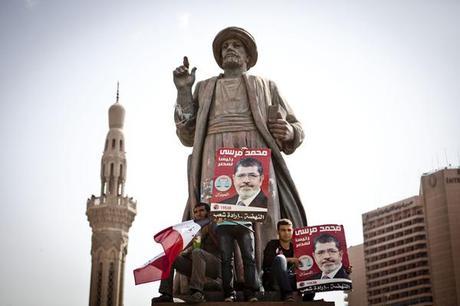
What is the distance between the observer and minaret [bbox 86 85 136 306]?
7962 cm

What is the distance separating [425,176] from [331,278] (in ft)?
278

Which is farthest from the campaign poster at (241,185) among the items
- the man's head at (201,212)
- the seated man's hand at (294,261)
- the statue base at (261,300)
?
the statue base at (261,300)

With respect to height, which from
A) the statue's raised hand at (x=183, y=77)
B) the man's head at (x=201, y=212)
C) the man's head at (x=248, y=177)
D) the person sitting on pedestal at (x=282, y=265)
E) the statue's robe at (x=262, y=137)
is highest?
the statue's raised hand at (x=183, y=77)

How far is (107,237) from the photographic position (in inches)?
3159

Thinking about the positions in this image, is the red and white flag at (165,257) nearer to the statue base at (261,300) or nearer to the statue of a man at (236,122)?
the statue base at (261,300)

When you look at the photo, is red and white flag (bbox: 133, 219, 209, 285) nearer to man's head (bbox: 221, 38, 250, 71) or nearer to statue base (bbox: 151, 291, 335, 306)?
statue base (bbox: 151, 291, 335, 306)

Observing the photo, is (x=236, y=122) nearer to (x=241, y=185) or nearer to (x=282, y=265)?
(x=241, y=185)

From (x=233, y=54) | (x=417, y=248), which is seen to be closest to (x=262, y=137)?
(x=233, y=54)

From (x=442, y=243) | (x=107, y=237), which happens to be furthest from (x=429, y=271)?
(x=107, y=237)

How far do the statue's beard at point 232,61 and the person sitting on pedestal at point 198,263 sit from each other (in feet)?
9.19

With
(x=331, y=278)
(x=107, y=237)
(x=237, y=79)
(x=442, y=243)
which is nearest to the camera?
(x=331, y=278)

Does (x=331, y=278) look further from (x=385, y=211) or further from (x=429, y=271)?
(x=385, y=211)

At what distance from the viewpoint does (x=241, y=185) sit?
8133 millimetres

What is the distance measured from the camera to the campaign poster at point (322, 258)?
778 cm
